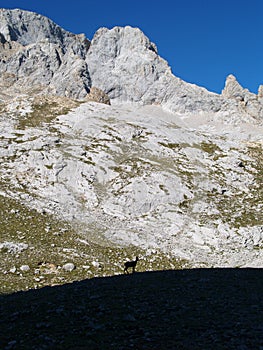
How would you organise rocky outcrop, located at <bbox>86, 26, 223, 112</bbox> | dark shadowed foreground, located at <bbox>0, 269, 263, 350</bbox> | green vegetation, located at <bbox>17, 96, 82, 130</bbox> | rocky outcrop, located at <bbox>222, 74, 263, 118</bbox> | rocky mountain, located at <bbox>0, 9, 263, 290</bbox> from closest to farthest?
dark shadowed foreground, located at <bbox>0, 269, 263, 350</bbox> → rocky mountain, located at <bbox>0, 9, 263, 290</bbox> → green vegetation, located at <bbox>17, 96, 82, 130</bbox> → rocky outcrop, located at <bbox>222, 74, 263, 118</bbox> → rocky outcrop, located at <bbox>86, 26, 223, 112</bbox>

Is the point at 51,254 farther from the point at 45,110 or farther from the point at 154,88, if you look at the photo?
the point at 154,88

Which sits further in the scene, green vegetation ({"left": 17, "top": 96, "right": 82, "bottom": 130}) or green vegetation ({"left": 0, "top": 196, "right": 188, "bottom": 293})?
green vegetation ({"left": 17, "top": 96, "right": 82, "bottom": 130})

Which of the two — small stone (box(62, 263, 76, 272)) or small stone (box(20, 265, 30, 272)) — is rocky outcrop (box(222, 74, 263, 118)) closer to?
small stone (box(62, 263, 76, 272))

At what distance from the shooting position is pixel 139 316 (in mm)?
14773

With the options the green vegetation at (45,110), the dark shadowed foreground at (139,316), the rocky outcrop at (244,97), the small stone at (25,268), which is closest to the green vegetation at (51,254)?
the small stone at (25,268)

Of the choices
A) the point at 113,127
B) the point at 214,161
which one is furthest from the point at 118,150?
the point at 214,161

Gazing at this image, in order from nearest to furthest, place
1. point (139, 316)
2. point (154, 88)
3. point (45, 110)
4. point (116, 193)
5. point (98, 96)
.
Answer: point (139, 316), point (116, 193), point (45, 110), point (154, 88), point (98, 96)

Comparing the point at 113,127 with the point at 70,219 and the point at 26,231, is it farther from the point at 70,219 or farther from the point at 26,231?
the point at 26,231

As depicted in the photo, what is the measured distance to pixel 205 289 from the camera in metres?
20.3

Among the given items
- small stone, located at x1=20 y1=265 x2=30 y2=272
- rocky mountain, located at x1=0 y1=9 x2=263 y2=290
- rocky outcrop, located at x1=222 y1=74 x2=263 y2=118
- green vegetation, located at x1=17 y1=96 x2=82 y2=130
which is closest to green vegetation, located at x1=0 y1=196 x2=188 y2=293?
rocky mountain, located at x1=0 y1=9 x2=263 y2=290

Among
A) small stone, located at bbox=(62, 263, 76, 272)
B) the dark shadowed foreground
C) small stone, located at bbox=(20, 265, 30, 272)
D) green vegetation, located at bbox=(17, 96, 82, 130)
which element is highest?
green vegetation, located at bbox=(17, 96, 82, 130)

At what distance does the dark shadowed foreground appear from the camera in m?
11.8

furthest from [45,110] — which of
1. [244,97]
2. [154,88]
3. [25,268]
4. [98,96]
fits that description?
[244,97]

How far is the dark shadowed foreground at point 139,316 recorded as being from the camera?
38.8ft
